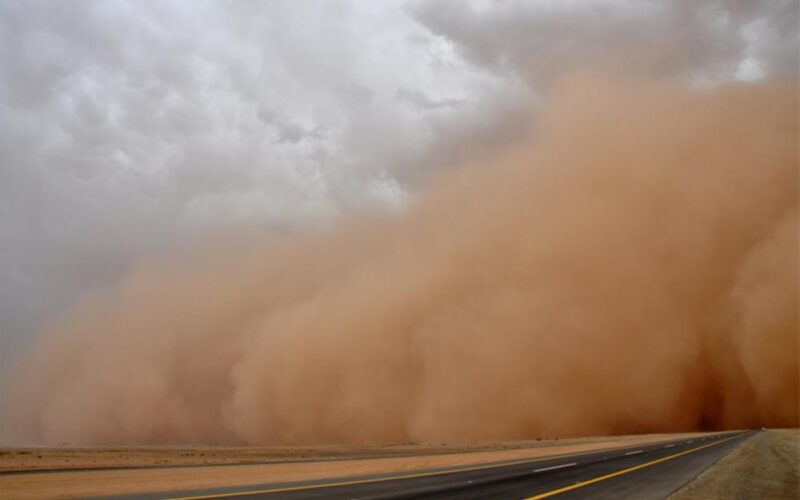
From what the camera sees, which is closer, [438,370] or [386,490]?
[386,490]

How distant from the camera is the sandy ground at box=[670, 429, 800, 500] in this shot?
1116 cm

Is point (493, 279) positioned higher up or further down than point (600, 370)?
higher up

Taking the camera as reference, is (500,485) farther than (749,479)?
No

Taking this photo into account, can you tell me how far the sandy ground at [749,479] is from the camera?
1116 cm

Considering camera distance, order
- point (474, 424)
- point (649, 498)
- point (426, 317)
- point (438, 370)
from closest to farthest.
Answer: point (649, 498), point (474, 424), point (438, 370), point (426, 317)

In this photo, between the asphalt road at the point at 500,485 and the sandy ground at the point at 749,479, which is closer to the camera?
the asphalt road at the point at 500,485

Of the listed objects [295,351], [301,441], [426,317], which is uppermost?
[426,317]

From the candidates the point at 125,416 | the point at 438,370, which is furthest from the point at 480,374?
the point at 125,416

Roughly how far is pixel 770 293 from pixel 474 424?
2527cm

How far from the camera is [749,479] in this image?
1363cm

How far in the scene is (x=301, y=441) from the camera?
185 feet

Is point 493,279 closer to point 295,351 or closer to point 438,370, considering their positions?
point 438,370

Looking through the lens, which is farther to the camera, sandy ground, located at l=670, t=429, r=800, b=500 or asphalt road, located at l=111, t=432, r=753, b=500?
sandy ground, located at l=670, t=429, r=800, b=500

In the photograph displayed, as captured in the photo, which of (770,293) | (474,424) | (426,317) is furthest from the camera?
(426,317)
